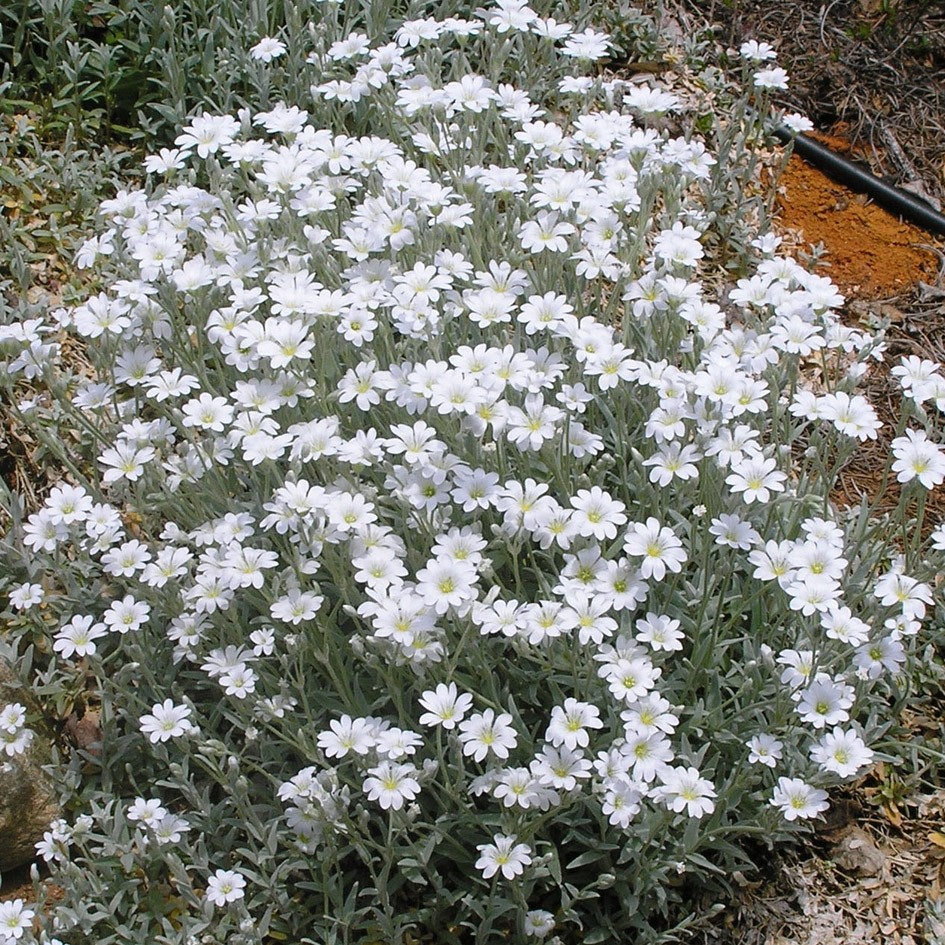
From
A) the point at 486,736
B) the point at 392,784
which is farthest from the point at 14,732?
the point at 486,736

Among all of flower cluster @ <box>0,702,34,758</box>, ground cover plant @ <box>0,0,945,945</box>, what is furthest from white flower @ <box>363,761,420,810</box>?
flower cluster @ <box>0,702,34,758</box>

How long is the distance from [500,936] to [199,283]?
7.61 feet

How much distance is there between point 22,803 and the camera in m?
3.69

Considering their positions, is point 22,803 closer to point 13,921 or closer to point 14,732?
point 14,732

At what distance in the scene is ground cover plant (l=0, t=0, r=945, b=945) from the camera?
3.18m

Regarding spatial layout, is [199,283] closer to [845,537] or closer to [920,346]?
[845,537]

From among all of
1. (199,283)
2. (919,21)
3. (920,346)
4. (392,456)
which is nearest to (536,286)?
(392,456)

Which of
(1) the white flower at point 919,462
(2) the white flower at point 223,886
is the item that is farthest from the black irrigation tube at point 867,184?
(2) the white flower at point 223,886

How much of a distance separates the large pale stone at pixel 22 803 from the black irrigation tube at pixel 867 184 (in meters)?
4.49

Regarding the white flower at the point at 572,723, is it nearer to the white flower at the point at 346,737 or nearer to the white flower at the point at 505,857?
the white flower at the point at 505,857

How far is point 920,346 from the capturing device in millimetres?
5195

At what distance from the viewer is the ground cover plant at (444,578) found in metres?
3.18

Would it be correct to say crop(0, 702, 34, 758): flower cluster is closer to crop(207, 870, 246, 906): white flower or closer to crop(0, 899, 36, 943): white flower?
crop(0, 899, 36, 943): white flower

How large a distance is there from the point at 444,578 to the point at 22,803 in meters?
1.69
